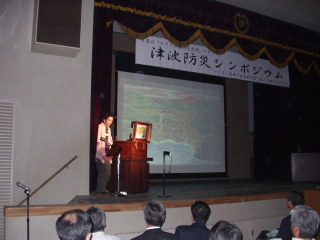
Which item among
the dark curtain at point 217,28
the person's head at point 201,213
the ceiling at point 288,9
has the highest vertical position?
the ceiling at point 288,9

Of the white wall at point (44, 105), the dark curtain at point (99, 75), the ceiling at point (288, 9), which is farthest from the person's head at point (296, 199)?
the ceiling at point (288, 9)

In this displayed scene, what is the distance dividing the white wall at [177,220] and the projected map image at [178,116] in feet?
9.02

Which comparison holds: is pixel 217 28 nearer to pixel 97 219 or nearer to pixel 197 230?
pixel 197 230

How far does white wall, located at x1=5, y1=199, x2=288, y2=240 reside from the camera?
11.2ft

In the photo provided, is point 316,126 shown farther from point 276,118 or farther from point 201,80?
point 201,80

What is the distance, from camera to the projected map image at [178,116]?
705cm

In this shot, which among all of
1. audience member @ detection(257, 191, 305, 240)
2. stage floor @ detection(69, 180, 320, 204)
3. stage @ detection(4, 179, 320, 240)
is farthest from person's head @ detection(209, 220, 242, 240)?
stage floor @ detection(69, 180, 320, 204)

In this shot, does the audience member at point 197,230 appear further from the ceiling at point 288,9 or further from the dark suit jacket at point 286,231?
the ceiling at point 288,9

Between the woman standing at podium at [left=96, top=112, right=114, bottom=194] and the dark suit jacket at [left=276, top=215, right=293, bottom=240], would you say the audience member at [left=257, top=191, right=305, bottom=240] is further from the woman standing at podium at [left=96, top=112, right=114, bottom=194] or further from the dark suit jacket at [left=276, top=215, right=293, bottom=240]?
the woman standing at podium at [left=96, top=112, right=114, bottom=194]

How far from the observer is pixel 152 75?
24.5 ft

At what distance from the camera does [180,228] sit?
2.56 metres

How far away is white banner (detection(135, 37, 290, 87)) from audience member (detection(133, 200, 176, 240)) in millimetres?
3447

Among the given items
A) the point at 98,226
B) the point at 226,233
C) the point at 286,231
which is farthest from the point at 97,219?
the point at 286,231

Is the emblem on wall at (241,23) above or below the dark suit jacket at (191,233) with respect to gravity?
above
